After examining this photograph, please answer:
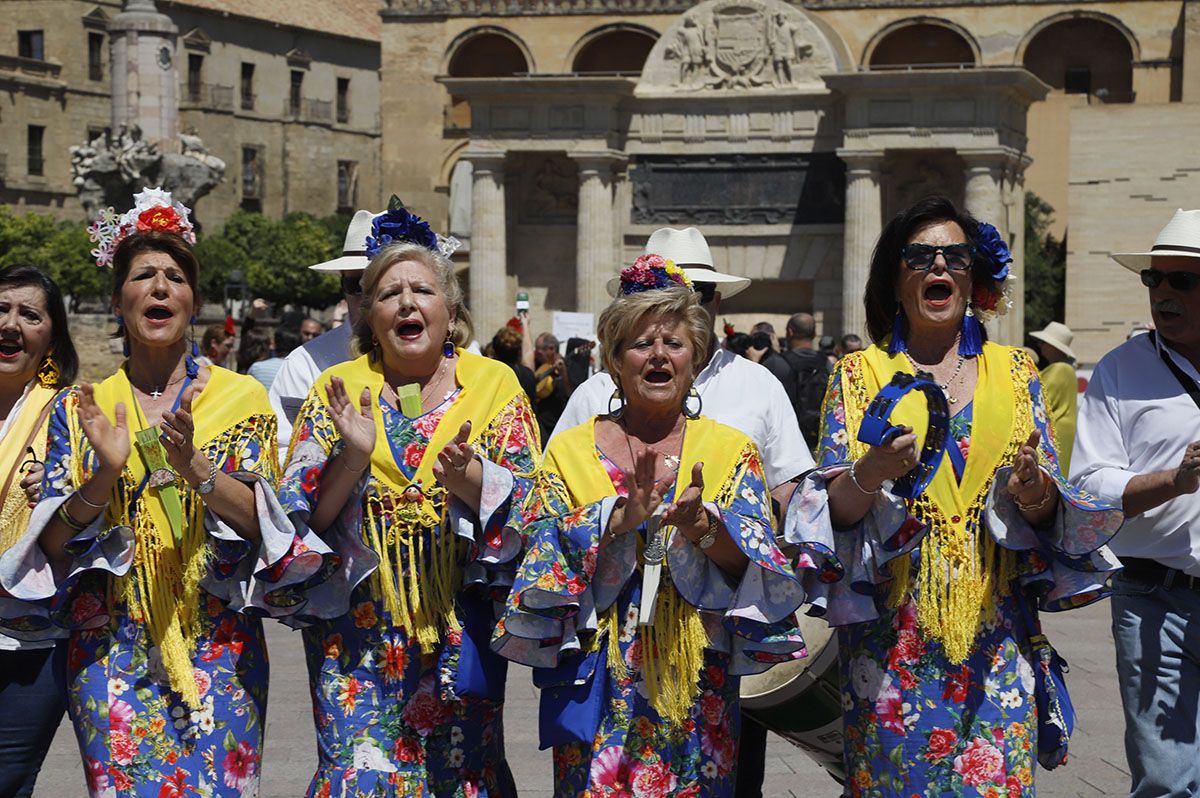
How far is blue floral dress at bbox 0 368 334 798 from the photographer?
5.19 meters

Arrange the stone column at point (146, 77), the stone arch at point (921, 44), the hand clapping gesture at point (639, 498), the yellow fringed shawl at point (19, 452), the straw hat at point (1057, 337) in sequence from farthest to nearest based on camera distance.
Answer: the stone arch at point (921, 44), the stone column at point (146, 77), the straw hat at point (1057, 337), the yellow fringed shawl at point (19, 452), the hand clapping gesture at point (639, 498)

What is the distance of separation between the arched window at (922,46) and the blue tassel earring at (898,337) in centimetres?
5267

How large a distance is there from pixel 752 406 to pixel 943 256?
4.40 feet

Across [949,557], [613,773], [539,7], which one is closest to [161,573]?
[613,773]

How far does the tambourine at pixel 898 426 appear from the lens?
190 inches

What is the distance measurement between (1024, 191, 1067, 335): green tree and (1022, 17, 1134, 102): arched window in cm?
766

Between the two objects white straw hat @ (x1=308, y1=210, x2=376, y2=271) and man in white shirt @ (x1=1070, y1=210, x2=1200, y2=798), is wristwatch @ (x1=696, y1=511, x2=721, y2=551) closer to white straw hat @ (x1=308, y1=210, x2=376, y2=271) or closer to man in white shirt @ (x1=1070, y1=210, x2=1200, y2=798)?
man in white shirt @ (x1=1070, y1=210, x2=1200, y2=798)

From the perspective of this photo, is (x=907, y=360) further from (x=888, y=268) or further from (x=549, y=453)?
(x=549, y=453)

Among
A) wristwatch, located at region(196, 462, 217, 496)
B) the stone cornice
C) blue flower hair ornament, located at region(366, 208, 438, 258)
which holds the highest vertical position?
the stone cornice

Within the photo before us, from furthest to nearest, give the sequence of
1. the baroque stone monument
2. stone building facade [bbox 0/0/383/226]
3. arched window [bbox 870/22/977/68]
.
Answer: stone building facade [bbox 0/0/383/226], arched window [bbox 870/22/977/68], the baroque stone monument

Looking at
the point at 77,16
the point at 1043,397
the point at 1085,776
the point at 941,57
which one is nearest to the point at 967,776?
the point at 1043,397

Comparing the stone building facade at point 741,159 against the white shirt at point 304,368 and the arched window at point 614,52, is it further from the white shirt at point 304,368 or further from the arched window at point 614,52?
the arched window at point 614,52

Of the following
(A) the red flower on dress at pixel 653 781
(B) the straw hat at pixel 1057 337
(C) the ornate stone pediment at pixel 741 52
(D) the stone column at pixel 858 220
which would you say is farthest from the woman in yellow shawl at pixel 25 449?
(C) the ornate stone pediment at pixel 741 52

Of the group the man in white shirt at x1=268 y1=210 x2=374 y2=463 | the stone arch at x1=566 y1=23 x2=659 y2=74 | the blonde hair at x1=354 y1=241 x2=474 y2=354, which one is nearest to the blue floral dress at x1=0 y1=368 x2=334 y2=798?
the blonde hair at x1=354 y1=241 x2=474 y2=354
